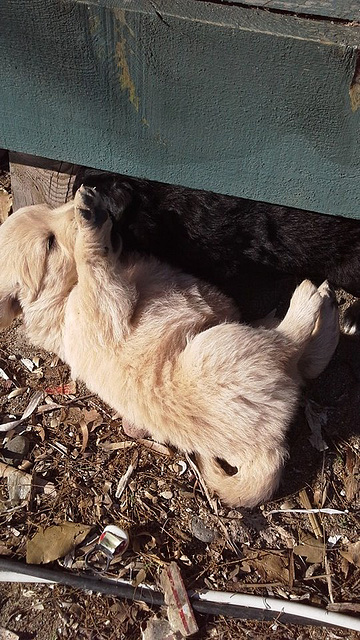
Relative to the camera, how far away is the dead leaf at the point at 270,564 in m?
3.16

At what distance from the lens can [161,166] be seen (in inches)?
122

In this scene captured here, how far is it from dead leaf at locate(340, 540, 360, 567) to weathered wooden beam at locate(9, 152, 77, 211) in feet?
8.10

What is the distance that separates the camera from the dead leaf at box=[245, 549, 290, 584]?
10.4 ft

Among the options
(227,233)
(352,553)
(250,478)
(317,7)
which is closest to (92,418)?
(250,478)

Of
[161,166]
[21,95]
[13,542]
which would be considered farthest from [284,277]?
[13,542]

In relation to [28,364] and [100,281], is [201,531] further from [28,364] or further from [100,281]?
[28,364]

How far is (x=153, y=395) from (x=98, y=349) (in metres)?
0.37

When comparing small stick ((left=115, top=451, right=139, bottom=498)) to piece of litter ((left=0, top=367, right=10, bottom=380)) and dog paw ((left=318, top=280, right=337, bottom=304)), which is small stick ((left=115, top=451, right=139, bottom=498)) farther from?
dog paw ((left=318, top=280, right=337, bottom=304))

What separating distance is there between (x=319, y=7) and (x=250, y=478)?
2.03m

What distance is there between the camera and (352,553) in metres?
3.21

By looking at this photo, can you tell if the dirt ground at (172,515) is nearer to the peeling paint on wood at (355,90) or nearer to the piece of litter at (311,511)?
the piece of litter at (311,511)

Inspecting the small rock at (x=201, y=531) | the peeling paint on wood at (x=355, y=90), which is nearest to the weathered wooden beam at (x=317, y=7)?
the peeling paint on wood at (x=355, y=90)

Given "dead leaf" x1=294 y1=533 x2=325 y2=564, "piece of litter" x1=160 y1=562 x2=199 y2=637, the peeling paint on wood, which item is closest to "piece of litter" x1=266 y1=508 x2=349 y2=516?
"dead leaf" x1=294 y1=533 x2=325 y2=564

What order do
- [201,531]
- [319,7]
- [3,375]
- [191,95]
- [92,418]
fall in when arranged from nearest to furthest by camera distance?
[319,7], [191,95], [201,531], [92,418], [3,375]
